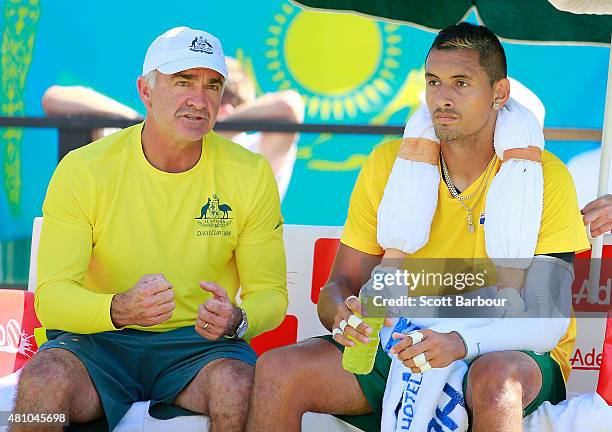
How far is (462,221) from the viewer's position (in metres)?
3.25

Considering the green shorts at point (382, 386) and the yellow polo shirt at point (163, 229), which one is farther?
the yellow polo shirt at point (163, 229)

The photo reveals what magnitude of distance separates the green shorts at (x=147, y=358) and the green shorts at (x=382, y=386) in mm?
387

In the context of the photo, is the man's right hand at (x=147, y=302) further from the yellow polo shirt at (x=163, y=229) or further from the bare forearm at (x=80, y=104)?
the bare forearm at (x=80, y=104)

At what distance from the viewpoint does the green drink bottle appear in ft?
9.73

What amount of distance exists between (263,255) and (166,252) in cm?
31

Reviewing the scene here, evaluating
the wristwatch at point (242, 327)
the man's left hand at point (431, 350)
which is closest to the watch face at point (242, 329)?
the wristwatch at point (242, 327)

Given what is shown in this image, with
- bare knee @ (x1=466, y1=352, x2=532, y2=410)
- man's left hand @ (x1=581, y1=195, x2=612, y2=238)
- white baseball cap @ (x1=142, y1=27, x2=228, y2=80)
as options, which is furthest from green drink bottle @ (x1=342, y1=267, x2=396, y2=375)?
white baseball cap @ (x1=142, y1=27, x2=228, y2=80)

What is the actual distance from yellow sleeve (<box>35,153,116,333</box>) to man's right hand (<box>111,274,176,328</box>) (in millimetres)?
68

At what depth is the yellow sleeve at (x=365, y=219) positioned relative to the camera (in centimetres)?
336

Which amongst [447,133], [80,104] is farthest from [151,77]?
[80,104]

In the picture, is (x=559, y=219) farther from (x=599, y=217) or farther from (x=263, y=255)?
(x=263, y=255)

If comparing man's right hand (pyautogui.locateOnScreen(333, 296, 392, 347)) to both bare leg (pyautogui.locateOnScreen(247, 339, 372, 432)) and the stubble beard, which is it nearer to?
bare leg (pyautogui.locateOnScreen(247, 339, 372, 432))

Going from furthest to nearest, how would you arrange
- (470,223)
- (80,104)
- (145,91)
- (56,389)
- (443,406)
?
(80,104)
(145,91)
(470,223)
(56,389)
(443,406)

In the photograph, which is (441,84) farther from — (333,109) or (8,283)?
(8,283)
